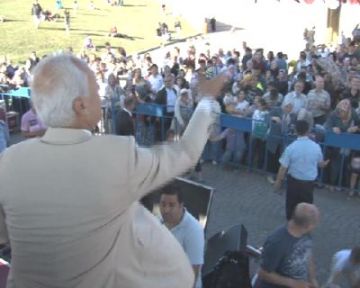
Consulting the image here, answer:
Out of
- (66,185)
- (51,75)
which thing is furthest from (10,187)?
(51,75)

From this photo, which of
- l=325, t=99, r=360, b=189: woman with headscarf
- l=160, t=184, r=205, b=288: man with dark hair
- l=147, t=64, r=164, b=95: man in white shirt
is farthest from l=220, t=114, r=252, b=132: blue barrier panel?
l=160, t=184, r=205, b=288: man with dark hair

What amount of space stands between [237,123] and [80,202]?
26.8 ft

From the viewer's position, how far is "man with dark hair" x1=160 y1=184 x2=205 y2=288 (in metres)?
3.66

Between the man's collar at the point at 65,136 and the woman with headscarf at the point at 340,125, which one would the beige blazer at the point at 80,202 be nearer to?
the man's collar at the point at 65,136

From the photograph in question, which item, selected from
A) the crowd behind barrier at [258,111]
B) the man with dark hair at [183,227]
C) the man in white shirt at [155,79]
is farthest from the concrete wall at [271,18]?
the man with dark hair at [183,227]

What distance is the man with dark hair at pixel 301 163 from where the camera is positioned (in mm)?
6578

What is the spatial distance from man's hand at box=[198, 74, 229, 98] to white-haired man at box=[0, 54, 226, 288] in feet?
0.92

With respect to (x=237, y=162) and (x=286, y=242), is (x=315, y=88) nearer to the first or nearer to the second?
(x=237, y=162)

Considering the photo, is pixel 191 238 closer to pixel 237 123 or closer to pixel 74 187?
pixel 74 187

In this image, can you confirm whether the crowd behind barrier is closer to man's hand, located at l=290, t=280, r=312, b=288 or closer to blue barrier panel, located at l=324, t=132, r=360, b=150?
blue barrier panel, located at l=324, t=132, r=360, b=150

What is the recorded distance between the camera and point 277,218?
7.91m

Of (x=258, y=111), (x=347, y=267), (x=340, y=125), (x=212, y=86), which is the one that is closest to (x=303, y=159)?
(x=347, y=267)

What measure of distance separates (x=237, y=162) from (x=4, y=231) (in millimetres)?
8454

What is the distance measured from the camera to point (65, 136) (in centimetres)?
177
